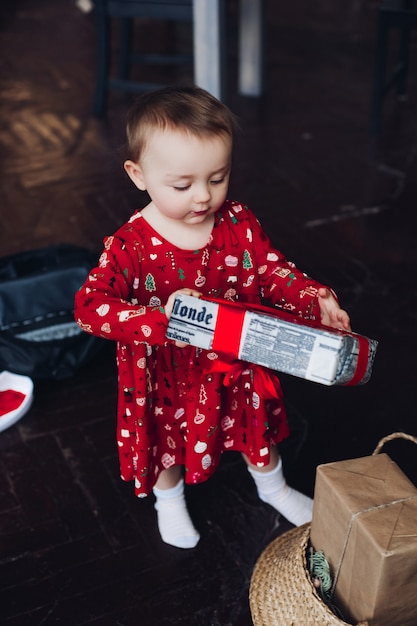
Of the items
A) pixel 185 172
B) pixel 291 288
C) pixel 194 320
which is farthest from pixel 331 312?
pixel 185 172

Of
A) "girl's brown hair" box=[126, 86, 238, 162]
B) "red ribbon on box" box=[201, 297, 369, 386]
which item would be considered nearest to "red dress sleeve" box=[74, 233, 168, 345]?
"red ribbon on box" box=[201, 297, 369, 386]

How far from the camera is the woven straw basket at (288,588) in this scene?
64.0 inches

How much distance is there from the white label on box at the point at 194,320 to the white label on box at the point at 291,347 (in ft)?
0.22

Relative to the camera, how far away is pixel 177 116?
1557 millimetres

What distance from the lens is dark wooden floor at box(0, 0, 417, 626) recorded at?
6.62ft

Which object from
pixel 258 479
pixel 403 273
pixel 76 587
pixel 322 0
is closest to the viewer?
pixel 76 587

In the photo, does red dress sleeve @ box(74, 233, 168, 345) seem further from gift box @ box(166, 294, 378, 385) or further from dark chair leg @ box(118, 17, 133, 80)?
dark chair leg @ box(118, 17, 133, 80)

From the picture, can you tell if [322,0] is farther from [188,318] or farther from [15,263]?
[188,318]

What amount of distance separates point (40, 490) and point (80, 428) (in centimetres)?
28

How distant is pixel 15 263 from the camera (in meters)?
2.89

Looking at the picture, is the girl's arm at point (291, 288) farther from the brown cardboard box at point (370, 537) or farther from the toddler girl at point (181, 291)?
the brown cardboard box at point (370, 537)

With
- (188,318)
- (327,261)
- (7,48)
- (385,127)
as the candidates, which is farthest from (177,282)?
(7,48)

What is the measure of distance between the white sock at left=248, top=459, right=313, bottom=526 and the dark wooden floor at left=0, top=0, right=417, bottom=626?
0.20ft

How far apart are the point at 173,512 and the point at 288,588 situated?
1.58 ft
